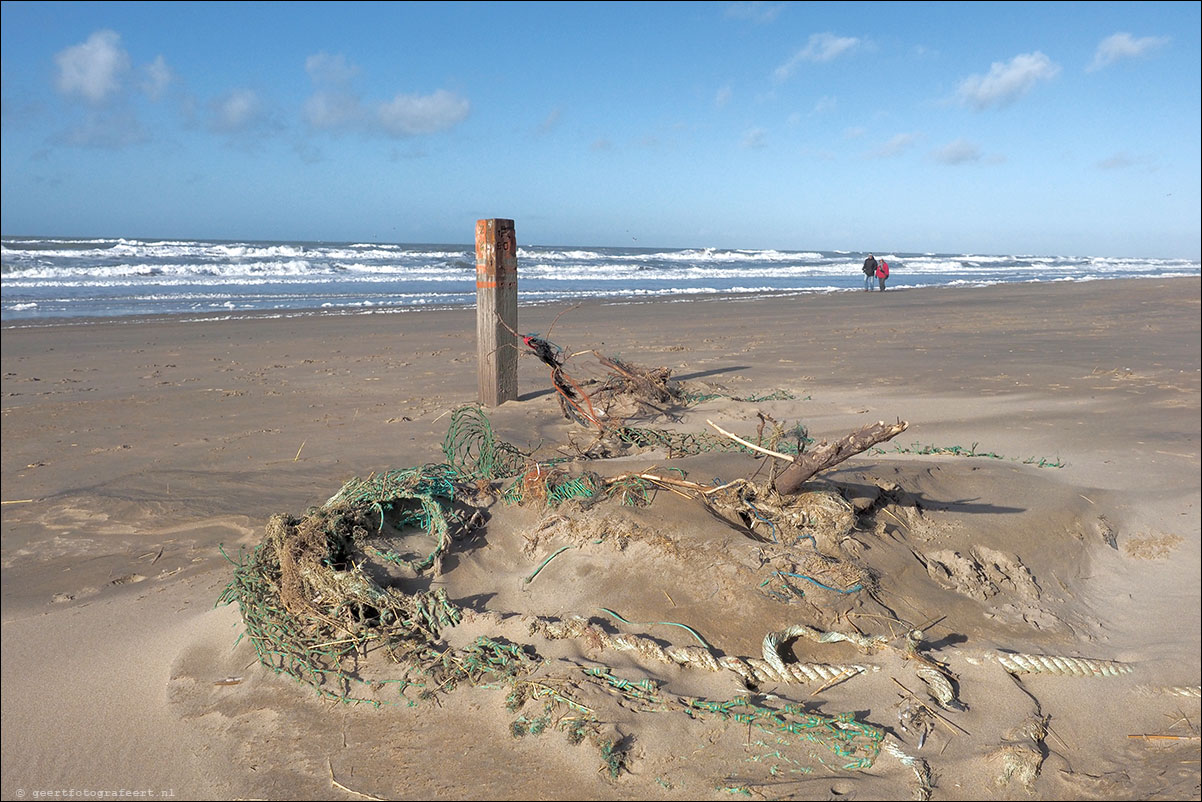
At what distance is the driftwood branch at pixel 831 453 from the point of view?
110 inches

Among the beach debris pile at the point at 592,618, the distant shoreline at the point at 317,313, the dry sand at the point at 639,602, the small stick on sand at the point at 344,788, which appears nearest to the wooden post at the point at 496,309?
the dry sand at the point at 639,602

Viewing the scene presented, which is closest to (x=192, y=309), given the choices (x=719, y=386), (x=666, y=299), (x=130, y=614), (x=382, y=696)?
(x=666, y=299)

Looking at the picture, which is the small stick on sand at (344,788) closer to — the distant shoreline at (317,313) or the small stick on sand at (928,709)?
the small stick on sand at (928,709)

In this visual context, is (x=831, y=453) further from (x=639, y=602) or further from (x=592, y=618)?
(x=592, y=618)

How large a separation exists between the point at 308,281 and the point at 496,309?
67.6 feet

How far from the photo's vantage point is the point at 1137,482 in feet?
14.1

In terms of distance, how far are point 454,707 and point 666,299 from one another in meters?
17.9

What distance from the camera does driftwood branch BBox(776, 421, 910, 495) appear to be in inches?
110

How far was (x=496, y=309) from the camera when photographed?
605 centimetres

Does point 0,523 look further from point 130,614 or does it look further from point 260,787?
point 260,787

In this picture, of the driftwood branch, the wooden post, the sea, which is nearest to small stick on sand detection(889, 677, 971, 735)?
the driftwood branch

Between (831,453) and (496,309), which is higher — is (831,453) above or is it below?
below

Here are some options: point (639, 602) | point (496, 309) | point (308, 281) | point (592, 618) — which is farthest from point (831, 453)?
point (308, 281)

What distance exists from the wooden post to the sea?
31.1 ft
